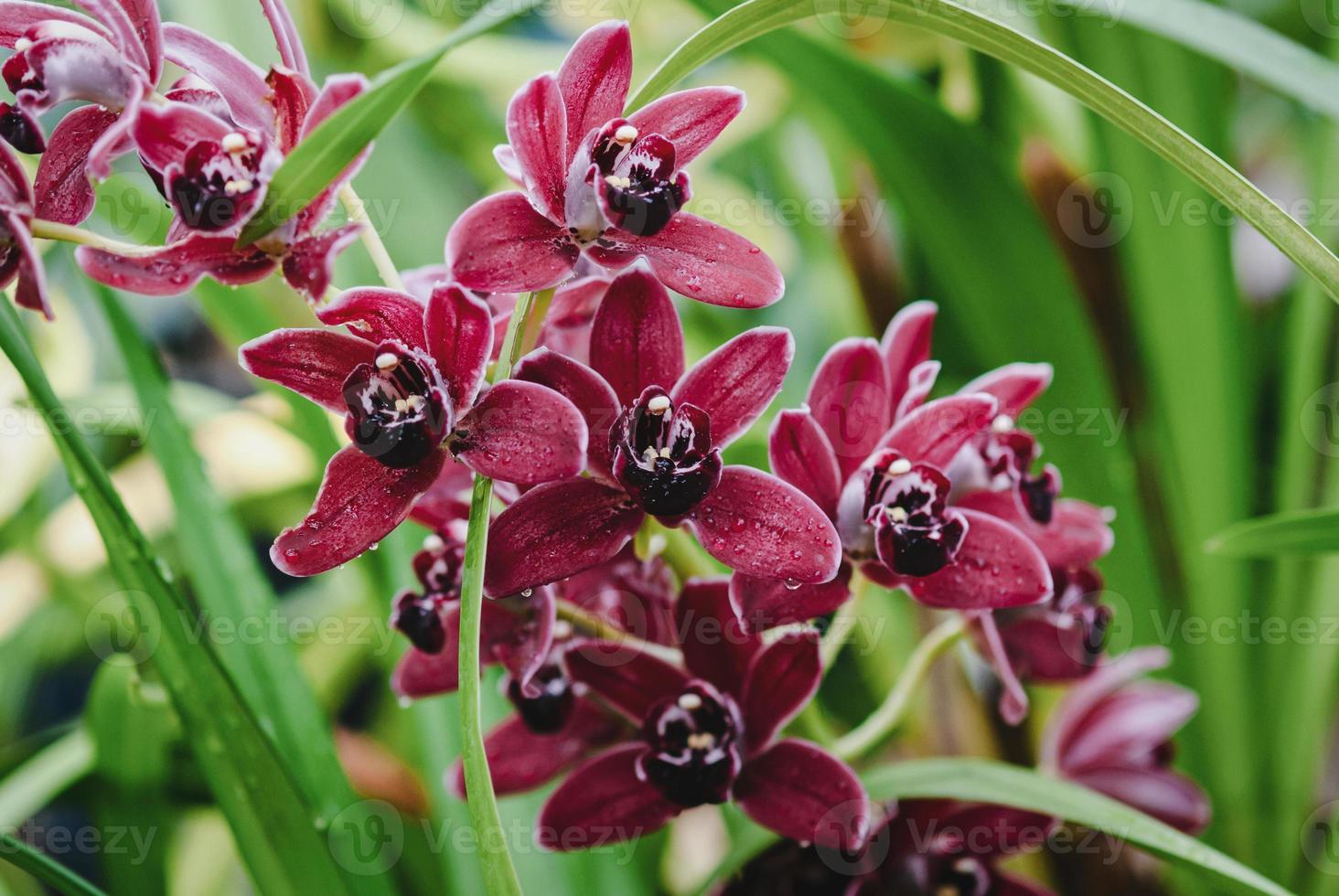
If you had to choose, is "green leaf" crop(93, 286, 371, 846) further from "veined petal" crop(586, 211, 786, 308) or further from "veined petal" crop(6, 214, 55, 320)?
"veined petal" crop(586, 211, 786, 308)

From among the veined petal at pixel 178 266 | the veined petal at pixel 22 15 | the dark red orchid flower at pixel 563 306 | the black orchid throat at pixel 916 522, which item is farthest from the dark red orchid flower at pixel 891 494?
the veined petal at pixel 22 15

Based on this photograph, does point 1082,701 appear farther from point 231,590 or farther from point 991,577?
point 231,590

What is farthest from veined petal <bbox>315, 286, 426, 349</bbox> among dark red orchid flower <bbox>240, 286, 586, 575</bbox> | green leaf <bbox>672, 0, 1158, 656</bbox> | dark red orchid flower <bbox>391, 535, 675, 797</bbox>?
green leaf <bbox>672, 0, 1158, 656</bbox>

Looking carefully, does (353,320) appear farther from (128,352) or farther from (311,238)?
→ (128,352)

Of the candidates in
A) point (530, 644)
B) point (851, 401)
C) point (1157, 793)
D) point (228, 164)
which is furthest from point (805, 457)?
point (1157, 793)

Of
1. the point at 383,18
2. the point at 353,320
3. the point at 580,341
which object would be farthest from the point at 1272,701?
the point at 383,18

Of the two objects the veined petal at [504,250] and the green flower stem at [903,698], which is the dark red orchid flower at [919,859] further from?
the veined petal at [504,250]
